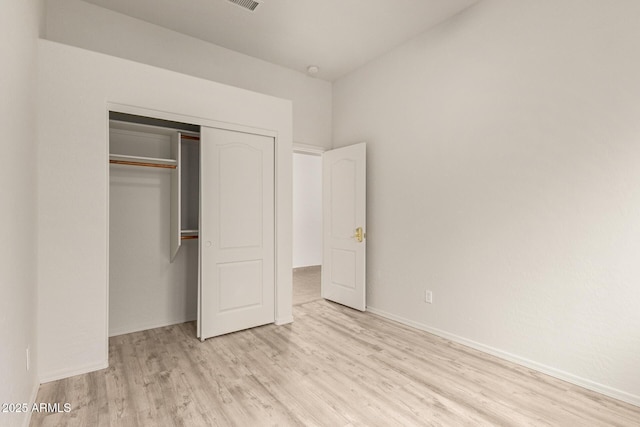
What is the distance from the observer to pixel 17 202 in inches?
71.1

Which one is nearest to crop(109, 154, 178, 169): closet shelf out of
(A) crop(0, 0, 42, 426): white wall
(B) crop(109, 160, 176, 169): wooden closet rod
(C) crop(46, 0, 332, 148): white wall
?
(B) crop(109, 160, 176, 169): wooden closet rod

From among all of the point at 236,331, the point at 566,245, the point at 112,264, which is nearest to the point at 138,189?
the point at 112,264

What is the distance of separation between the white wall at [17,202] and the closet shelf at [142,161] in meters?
0.77

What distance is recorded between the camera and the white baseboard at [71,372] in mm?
2447

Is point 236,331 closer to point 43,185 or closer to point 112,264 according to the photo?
point 112,264

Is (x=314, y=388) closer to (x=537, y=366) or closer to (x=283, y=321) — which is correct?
(x=283, y=321)

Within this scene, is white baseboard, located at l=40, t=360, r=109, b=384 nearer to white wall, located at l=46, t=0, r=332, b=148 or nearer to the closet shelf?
the closet shelf

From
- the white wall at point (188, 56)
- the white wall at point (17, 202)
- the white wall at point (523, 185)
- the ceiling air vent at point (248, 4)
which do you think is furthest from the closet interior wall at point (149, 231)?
the white wall at point (523, 185)

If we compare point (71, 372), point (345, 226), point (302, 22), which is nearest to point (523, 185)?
point (345, 226)

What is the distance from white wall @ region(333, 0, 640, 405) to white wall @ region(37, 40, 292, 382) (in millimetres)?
2857

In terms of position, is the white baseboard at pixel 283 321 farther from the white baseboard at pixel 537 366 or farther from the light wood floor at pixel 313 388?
the white baseboard at pixel 537 366

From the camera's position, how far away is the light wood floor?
2.05m

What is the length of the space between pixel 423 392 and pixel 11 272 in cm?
259

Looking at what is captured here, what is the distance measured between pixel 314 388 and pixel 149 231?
238cm
